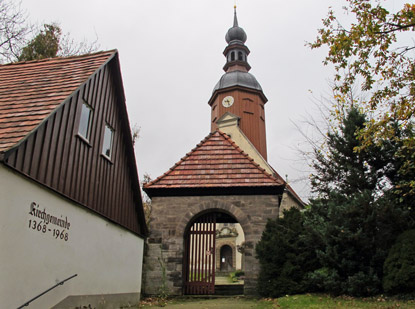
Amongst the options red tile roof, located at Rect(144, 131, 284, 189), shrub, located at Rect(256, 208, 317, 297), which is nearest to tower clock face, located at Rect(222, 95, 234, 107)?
red tile roof, located at Rect(144, 131, 284, 189)

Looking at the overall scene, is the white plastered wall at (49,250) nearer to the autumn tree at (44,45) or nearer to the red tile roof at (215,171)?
the red tile roof at (215,171)

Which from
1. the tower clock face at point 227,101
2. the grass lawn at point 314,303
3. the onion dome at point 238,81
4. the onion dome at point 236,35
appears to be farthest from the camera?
the onion dome at point 236,35

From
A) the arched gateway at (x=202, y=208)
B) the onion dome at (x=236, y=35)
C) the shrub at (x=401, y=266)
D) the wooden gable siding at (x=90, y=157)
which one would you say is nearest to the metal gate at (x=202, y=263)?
the arched gateway at (x=202, y=208)

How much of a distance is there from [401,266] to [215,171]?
6746mm

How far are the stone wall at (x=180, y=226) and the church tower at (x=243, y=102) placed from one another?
65.7 ft

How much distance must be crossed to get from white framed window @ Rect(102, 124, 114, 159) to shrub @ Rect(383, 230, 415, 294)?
759 cm

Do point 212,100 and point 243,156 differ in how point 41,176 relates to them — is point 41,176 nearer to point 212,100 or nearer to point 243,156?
point 243,156

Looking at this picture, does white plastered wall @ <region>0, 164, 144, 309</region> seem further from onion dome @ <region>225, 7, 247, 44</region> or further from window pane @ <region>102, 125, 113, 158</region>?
onion dome @ <region>225, 7, 247, 44</region>

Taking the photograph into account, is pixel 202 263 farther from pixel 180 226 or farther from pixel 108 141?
pixel 108 141

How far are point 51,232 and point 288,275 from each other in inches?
265

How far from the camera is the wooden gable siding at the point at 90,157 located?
6863mm

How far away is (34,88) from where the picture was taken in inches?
342

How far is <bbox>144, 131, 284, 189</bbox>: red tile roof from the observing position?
519 inches

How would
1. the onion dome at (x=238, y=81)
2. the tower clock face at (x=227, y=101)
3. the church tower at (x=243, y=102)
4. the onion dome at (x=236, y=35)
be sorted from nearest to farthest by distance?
the church tower at (x=243, y=102) < the tower clock face at (x=227, y=101) < the onion dome at (x=238, y=81) < the onion dome at (x=236, y=35)
